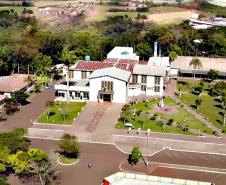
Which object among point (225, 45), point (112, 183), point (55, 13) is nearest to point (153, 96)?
point (225, 45)

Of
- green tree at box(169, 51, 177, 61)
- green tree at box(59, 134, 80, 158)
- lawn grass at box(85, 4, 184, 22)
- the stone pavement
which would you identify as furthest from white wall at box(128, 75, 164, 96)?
lawn grass at box(85, 4, 184, 22)

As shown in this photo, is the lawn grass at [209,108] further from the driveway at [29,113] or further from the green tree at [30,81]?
the green tree at [30,81]

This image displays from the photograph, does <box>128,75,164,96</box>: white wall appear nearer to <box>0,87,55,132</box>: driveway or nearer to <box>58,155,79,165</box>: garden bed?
<box>0,87,55,132</box>: driveway

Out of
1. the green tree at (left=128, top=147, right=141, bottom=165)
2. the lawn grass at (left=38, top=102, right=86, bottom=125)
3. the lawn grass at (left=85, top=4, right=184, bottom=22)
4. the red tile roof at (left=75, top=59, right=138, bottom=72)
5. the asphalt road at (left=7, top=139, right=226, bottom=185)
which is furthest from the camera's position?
the lawn grass at (left=85, top=4, right=184, bottom=22)

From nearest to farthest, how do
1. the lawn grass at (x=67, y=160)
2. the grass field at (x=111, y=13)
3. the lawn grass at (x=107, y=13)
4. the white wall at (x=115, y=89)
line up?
the lawn grass at (x=67, y=160), the white wall at (x=115, y=89), the lawn grass at (x=107, y=13), the grass field at (x=111, y=13)

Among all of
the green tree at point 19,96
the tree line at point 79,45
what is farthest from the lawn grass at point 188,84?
the green tree at point 19,96

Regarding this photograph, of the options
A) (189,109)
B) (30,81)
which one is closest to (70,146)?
(189,109)
